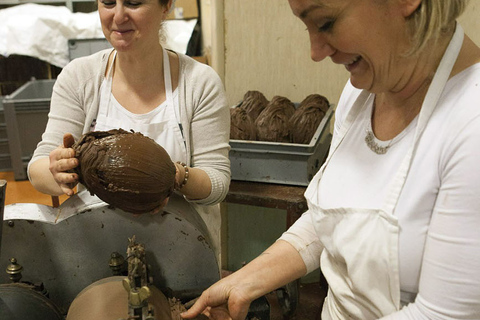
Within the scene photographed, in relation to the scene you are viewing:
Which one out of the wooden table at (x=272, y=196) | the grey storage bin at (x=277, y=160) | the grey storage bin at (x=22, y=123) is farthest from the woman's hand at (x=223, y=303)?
the grey storage bin at (x=22, y=123)

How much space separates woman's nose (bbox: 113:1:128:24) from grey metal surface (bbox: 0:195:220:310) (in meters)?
0.56

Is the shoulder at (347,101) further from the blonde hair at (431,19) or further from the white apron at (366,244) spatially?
the blonde hair at (431,19)

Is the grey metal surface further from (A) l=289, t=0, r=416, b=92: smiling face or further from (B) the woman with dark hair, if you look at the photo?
(A) l=289, t=0, r=416, b=92: smiling face

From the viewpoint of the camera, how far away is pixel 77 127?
1471 mm

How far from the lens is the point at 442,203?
755 millimetres

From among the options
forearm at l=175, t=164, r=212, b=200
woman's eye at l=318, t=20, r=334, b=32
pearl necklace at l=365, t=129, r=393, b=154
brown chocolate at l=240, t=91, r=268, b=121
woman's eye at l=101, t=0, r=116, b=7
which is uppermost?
woman's eye at l=101, t=0, r=116, b=7

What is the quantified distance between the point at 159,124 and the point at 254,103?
0.87 meters

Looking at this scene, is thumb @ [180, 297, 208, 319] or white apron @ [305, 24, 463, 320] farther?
thumb @ [180, 297, 208, 319]

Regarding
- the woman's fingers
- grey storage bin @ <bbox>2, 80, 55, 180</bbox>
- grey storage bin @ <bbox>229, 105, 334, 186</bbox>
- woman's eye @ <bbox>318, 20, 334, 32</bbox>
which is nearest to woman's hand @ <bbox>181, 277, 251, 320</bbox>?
the woman's fingers

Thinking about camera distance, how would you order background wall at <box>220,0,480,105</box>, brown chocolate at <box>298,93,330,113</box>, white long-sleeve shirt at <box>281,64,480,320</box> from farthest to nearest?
background wall at <box>220,0,480,105</box> < brown chocolate at <box>298,93,330,113</box> < white long-sleeve shirt at <box>281,64,480,320</box>

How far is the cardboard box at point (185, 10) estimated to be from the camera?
3.70 metres

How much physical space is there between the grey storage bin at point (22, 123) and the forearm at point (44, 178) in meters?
1.95

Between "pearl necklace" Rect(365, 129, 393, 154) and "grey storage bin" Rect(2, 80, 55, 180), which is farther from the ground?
"pearl necklace" Rect(365, 129, 393, 154)

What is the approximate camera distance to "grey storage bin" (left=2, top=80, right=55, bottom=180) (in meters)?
3.13
